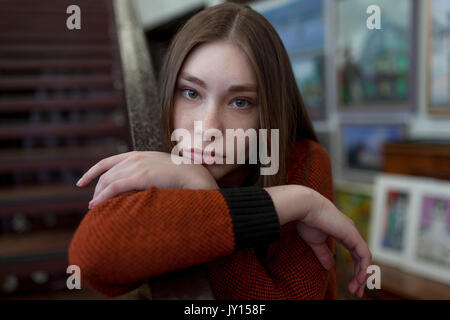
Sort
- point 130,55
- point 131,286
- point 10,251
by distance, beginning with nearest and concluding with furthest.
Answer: point 131,286, point 130,55, point 10,251

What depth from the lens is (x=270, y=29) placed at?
405 mm

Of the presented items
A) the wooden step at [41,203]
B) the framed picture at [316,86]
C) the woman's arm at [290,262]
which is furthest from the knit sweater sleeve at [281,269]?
the framed picture at [316,86]

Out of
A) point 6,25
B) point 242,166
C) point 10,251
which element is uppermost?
point 6,25

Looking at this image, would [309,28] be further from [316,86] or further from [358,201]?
[358,201]

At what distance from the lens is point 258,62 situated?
14.8 inches

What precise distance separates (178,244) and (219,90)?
0.15 meters

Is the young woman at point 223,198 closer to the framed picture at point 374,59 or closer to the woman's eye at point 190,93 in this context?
the woman's eye at point 190,93

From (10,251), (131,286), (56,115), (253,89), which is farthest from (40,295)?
(253,89)

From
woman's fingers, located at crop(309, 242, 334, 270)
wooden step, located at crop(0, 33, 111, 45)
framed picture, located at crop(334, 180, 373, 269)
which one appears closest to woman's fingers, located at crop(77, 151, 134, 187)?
woman's fingers, located at crop(309, 242, 334, 270)

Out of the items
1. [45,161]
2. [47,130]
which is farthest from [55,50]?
[45,161]

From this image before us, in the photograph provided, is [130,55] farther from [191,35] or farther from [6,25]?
[6,25]

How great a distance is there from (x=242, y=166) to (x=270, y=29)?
151 millimetres

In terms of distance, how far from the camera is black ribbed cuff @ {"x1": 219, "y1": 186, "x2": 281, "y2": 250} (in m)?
0.36

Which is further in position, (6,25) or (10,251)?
(6,25)
